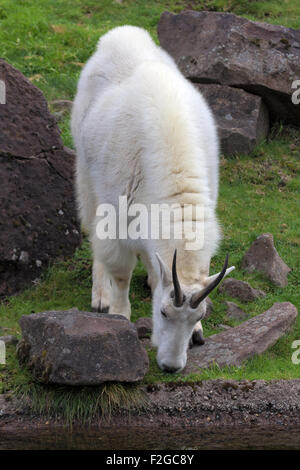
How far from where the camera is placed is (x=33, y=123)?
771 cm

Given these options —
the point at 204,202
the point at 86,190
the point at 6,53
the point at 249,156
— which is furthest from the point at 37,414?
the point at 6,53

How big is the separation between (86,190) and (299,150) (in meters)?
4.34

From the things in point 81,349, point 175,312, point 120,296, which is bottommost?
point 120,296

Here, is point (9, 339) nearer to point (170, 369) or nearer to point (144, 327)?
point (144, 327)

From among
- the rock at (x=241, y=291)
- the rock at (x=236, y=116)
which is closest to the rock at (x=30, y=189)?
the rock at (x=241, y=291)

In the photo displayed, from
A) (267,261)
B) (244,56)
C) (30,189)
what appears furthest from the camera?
(244,56)

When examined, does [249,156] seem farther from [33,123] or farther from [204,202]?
[204,202]

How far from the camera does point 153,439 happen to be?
4.92m

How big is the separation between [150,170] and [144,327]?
60.4 inches
